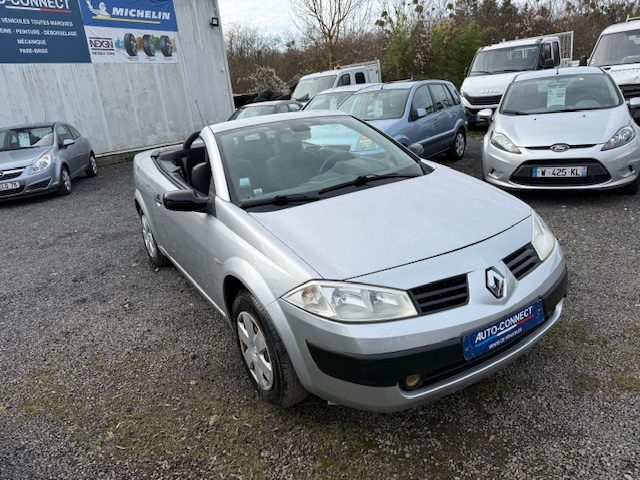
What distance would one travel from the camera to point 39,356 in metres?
3.51

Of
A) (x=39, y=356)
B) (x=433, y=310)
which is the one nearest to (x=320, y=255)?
(x=433, y=310)

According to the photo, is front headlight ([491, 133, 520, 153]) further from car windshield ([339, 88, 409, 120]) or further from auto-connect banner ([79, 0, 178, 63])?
auto-connect banner ([79, 0, 178, 63])

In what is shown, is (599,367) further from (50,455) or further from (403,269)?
(50,455)

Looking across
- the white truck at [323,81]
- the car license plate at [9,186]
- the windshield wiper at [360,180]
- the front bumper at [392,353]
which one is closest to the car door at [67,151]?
the car license plate at [9,186]

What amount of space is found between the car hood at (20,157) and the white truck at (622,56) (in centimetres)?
1062

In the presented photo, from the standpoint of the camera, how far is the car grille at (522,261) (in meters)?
2.32

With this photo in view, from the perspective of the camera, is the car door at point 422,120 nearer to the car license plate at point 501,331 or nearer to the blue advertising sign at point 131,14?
the car license plate at point 501,331

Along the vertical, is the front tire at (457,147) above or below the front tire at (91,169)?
below

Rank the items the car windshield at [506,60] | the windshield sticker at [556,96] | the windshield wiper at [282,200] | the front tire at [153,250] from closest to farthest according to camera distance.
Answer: the windshield wiper at [282,200] → the front tire at [153,250] → the windshield sticker at [556,96] → the car windshield at [506,60]

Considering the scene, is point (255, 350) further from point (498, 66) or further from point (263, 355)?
point (498, 66)

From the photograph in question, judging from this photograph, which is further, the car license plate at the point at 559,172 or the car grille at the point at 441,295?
the car license plate at the point at 559,172

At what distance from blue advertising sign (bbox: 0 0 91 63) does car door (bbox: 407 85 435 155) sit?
371 inches

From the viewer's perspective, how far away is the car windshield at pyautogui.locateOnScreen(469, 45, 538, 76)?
1159cm

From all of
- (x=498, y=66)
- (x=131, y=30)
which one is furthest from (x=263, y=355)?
(x=131, y=30)
